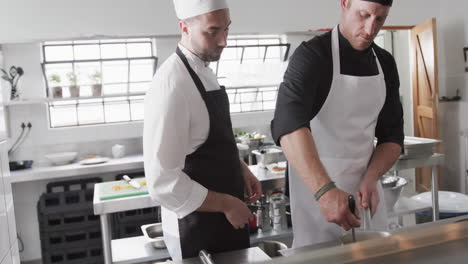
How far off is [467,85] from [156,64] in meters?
3.64

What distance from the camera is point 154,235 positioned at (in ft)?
8.87

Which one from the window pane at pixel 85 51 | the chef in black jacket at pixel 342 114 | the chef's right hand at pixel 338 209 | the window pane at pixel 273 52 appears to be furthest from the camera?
the window pane at pixel 273 52

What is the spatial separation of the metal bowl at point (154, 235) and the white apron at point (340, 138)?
44.1 inches

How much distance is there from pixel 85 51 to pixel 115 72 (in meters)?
0.40

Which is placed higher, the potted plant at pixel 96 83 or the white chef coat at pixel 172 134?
the potted plant at pixel 96 83

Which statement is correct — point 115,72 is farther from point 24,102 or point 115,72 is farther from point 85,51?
point 24,102

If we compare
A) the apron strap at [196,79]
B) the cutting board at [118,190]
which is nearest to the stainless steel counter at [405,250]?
the apron strap at [196,79]

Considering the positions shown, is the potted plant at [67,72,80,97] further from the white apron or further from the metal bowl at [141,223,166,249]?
the white apron

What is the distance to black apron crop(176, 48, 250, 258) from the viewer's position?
59.0 inches

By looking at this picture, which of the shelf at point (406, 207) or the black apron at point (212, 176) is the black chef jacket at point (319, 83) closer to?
the black apron at point (212, 176)

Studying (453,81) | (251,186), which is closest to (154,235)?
(251,186)

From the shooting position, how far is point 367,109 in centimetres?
159

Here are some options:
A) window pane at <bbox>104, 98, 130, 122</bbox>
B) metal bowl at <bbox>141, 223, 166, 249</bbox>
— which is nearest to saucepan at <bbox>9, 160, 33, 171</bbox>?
window pane at <bbox>104, 98, 130, 122</bbox>

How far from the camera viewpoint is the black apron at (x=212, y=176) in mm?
1499
